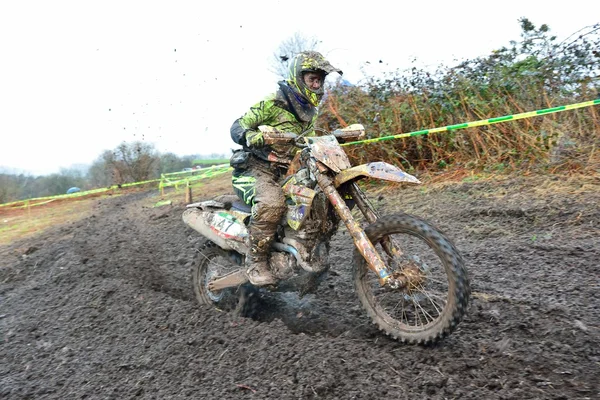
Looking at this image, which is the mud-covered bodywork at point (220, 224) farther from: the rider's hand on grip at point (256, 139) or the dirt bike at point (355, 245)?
the rider's hand on grip at point (256, 139)

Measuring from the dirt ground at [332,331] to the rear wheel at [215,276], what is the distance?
245mm

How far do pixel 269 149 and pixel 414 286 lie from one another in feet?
5.75

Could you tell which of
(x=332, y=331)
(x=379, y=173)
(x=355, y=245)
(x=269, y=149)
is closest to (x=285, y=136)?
(x=269, y=149)

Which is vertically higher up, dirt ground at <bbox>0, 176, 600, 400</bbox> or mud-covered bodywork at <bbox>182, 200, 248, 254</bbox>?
mud-covered bodywork at <bbox>182, 200, 248, 254</bbox>

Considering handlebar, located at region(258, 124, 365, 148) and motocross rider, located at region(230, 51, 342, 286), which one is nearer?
handlebar, located at region(258, 124, 365, 148)

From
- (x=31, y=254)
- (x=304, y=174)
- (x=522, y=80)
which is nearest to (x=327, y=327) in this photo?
(x=304, y=174)

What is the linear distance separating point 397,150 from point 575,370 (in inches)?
269

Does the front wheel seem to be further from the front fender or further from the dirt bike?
the front fender

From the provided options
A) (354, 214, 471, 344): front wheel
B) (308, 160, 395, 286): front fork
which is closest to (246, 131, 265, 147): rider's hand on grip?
(308, 160, 395, 286): front fork

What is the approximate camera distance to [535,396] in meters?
2.43

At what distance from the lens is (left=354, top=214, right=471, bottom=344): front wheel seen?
297cm

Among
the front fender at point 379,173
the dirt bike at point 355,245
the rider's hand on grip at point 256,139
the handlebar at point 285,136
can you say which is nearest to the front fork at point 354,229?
the dirt bike at point 355,245

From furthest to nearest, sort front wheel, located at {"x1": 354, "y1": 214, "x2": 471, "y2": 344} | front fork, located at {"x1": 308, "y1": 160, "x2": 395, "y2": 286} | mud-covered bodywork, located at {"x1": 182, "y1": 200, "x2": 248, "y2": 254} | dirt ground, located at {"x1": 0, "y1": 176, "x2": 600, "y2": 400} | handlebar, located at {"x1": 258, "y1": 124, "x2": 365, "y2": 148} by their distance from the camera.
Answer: mud-covered bodywork, located at {"x1": 182, "y1": 200, "x2": 248, "y2": 254}
handlebar, located at {"x1": 258, "y1": 124, "x2": 365, "y2": 148}
front fork, located at {"x1": 308, "y1": 160, "x2": 395, "y2": 286}
front wheel, located at {"x1": 354, "y1": 214, "x2": 471, "y2": 344}
dirt ground, located at {"x1": 0, "y1": 176, "x2": 600, "y2": 400}

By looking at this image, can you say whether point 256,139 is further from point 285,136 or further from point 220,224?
point 220,224
